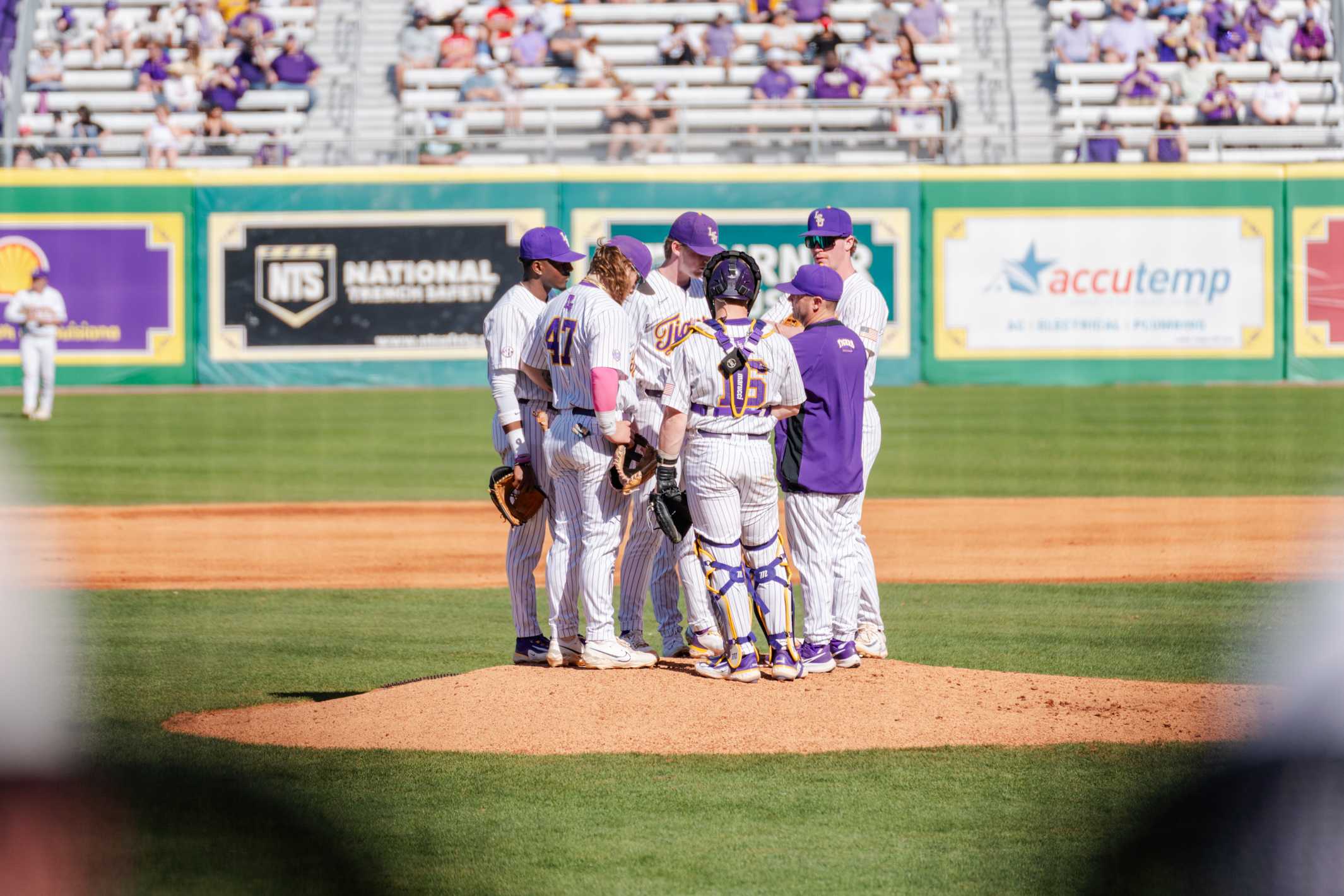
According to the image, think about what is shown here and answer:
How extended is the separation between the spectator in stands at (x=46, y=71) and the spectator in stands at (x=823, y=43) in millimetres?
12325

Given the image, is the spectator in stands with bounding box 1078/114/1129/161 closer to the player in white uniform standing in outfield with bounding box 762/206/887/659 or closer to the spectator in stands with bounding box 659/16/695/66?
the spectator in stands with bounding box 659/16/695/66

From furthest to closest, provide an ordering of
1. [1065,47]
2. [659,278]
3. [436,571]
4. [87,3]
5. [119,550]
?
[87,3], [1065,47], [119,550], [436,571], [659,278]

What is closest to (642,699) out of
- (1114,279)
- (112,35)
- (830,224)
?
(830,224)

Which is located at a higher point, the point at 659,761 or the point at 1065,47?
the point at 1065,47

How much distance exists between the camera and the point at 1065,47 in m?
27.3

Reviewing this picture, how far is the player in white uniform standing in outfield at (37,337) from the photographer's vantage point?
821 inches

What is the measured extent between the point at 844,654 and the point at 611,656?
1043 mm

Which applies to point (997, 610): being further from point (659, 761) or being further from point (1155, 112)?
point (1155, 112)

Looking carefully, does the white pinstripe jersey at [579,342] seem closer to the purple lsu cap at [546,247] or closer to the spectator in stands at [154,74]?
the purple lsu cap at [546,247]

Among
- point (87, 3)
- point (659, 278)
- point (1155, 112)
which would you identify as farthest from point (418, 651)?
point (87, 3)

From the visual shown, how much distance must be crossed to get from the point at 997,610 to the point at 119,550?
6654mm

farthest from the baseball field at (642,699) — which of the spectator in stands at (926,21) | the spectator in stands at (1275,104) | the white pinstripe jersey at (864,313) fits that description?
the spectator in stands at (926,21)

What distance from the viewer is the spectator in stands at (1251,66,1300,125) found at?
25.7 metres

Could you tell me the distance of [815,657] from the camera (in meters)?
7.31
